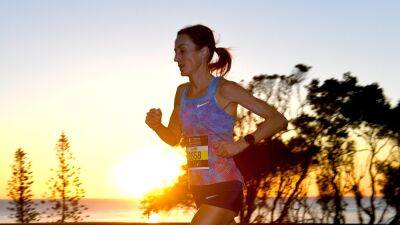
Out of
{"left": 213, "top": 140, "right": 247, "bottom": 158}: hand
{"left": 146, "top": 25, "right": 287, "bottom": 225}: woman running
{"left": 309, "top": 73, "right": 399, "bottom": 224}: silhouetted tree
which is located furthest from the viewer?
{"left": 309, "top": 73, "right": 399, "bottom": 224}: silhouetted tree

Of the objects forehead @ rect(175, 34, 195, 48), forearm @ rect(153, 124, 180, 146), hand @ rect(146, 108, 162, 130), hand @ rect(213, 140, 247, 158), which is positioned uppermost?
forehead @ rect(175, 34, 195, 48)

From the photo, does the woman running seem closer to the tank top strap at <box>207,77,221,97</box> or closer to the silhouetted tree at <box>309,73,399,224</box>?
the tank top strap at <box>207,77,221,97</box>

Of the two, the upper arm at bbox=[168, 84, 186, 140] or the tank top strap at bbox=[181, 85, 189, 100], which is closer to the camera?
the tank top strap at bbox=[181, 85, 189, 100]

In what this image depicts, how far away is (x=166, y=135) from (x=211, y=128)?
1.98ft

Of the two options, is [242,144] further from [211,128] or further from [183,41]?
[183,41]

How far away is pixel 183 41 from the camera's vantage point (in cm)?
381

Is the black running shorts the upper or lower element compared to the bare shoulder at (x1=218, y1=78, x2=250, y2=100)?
lower

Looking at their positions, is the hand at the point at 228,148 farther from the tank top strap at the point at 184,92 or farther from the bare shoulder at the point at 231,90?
the tank top strap at the point at 184,92

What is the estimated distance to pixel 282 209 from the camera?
79.9 feet

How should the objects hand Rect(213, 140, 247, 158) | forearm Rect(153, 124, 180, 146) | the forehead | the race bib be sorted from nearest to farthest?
hand Rect(213, 140, 247, 158) → the race bib → the forehead → forearm Rect(153, 124, 180, 146)

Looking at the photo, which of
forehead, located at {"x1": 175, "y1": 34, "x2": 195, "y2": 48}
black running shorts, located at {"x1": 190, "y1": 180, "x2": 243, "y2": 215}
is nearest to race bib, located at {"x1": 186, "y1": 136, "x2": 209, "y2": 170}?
black running shorts, located at {"x1": 190, "y1": 180, "x2": 243, "y2": 215}

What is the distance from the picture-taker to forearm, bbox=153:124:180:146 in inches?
164

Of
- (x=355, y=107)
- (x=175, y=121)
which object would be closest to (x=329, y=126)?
(x=355, y=107)

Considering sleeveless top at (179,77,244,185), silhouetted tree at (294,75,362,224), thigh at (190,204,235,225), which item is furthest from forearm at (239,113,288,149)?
silhouetted tree at (294,75,362,224)
